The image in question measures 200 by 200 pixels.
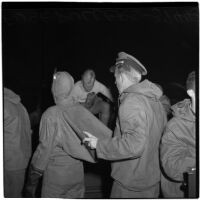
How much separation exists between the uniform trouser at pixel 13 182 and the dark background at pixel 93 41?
18.1 inches

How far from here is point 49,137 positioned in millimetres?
1826

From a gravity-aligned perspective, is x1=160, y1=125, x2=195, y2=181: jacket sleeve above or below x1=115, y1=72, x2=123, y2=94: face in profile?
below

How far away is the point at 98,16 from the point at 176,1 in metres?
0.52

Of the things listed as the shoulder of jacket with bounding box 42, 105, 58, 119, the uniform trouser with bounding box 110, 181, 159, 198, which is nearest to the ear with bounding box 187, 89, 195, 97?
the uniform trouser with bounding box 110, 181, 159, 198

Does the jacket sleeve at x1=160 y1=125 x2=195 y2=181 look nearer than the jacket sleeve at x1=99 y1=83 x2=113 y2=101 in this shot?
Yes

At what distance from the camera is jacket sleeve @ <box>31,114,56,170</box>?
1.83 meters

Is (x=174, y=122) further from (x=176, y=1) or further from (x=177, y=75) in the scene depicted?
(x=176, y=1)

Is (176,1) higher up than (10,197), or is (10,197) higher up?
(176,1)

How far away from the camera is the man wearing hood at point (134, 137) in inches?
62.2

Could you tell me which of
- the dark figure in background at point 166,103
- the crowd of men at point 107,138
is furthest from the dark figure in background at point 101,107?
the dark figure in background at point 166,103

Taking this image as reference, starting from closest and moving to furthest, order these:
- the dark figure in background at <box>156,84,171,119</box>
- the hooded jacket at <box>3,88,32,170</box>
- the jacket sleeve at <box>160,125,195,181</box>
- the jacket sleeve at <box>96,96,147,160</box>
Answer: the jacket sleeve at <box>96,96,147,160</box> < the jacket sleeve at <box>160,125,195,181</box> < the dark figure in background at <box>156,84,171,119</box> < the hooded jacket at <box>3,88,32,170</box>

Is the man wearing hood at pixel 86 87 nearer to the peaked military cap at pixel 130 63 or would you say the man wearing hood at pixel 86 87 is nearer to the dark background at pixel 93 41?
the dark background at pixel 93 41

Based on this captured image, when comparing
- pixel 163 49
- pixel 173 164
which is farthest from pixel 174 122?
pixel 163 49

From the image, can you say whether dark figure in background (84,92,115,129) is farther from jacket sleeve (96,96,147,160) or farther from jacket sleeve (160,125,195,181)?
jacket sleeve (160,125,195,181)
